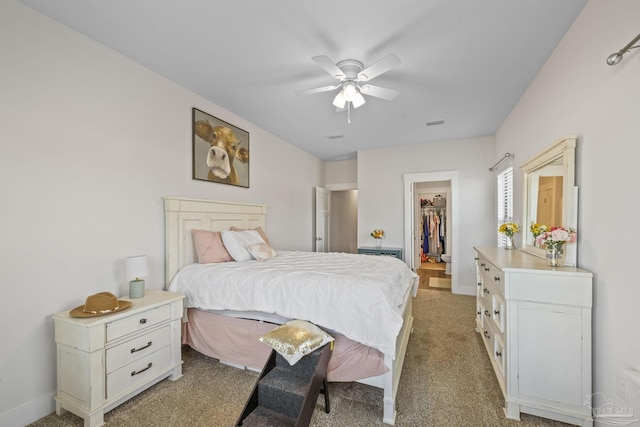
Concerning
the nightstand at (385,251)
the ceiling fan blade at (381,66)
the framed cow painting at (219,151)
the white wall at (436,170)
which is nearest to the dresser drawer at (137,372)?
the framed cow painting at (219,151)

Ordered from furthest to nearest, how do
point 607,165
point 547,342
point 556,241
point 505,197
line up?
point 505,197, point 556,241, point 547,342, point 607,165

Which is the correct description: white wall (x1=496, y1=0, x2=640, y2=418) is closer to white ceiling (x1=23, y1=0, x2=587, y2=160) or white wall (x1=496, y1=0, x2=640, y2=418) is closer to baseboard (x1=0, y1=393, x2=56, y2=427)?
white ceiling (x1=23, y1=0, x2=587, y2=160)

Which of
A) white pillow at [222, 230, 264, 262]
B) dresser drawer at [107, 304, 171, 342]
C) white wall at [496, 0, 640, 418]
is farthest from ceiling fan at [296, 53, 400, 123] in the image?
dresser drawer at [107, 304, 171, 342]

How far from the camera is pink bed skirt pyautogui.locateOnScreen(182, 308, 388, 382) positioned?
1.88 meters

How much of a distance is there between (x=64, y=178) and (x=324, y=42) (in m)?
2.25

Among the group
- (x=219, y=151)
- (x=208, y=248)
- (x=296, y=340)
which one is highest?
(x=219, y=151)

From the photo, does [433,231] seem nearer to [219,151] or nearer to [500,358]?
[500,358]

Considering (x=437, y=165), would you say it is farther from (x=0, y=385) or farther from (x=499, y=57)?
(x=0, y=385)

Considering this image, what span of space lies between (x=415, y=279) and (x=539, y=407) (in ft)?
4.80

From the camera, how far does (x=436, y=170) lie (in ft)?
16.2

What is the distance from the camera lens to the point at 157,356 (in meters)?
2.08

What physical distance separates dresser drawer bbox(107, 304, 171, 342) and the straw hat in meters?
0.10

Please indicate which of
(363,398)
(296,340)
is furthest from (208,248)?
(363,398)

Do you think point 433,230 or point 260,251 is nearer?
point 260,251
